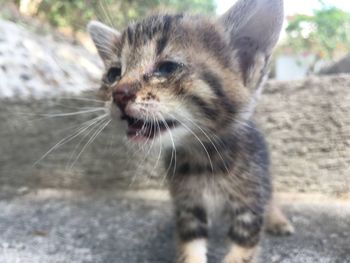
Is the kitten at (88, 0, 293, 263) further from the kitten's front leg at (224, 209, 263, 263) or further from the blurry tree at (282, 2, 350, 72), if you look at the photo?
the blurry tree at (282, 2, 350, 72)

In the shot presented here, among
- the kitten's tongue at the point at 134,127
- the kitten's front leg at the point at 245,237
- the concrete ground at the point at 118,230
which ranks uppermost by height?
the kitten's tongue at the point at 134,127

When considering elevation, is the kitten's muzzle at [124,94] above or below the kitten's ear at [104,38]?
below

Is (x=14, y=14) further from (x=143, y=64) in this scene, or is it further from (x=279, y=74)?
(x=143, y=64)

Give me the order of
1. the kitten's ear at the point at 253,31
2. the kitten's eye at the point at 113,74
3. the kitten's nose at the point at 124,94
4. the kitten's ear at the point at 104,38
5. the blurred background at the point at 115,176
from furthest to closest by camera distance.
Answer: the blurred background at the point at 115,176 < the kitten's ear at the point at 104,38 < the kitten's eye at the point at 113,74 < the kitten's ear at the point at 253,31 < the kitten's nose at the point at 124,94

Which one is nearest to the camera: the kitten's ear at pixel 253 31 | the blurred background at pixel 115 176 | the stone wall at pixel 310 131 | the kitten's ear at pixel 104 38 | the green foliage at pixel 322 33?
the kitten's ear at pixel 253 31

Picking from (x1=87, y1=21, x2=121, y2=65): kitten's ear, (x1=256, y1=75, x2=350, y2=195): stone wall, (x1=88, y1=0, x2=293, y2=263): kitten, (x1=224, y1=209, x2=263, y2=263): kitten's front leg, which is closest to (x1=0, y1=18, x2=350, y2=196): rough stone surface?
(x1=256, y1=75, x2=350, y2=195): stone wall

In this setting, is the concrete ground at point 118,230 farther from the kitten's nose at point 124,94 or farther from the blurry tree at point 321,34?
the blurry tree at point 321,34

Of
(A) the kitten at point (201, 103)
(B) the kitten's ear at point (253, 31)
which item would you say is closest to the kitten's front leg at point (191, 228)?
(A) the kitten at point (201, 103)

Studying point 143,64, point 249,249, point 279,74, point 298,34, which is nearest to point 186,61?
point 143,64
